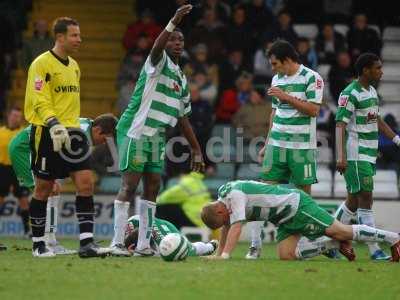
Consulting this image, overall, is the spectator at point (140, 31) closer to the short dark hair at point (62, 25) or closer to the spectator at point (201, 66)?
the spectator at point (201, 66)

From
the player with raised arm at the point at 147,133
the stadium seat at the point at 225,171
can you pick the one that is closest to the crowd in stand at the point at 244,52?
the stadium seat at the point at 225,171

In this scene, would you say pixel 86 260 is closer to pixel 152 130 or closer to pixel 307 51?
pixel 152 130

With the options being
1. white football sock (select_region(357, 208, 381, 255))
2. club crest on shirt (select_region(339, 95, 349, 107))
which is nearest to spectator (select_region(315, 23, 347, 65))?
club crest on shirt (select_region(339, 95, 349, 107))

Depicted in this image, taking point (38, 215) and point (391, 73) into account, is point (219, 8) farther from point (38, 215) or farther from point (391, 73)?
point (38, 215)

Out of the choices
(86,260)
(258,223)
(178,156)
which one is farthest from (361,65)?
(178,156)

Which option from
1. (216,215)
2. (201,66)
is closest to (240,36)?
(201,66)

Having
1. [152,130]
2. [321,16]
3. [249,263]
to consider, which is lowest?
[249,263]

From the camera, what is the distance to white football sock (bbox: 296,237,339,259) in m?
12.3

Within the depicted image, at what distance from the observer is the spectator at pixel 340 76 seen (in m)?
20.2

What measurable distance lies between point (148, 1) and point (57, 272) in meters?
13.5

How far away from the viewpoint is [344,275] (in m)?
10.5

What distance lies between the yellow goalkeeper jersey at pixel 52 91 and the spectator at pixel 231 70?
8.94 meters

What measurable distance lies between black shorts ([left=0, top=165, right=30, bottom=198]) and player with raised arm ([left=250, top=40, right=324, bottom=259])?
22.4 ft

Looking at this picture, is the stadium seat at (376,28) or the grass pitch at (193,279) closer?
the grass pitch at (193,279)
